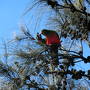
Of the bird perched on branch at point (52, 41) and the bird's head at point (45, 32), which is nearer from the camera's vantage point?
the bird perched on branch at point (52, 41)

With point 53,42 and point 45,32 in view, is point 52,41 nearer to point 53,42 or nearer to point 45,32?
point 53,42

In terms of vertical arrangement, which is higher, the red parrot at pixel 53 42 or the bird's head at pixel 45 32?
the bird's head at pixel 45 32

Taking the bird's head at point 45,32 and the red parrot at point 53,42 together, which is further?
the bird's head at point 45,32

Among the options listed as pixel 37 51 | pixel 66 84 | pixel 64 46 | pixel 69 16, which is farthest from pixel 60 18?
pixel 66 84

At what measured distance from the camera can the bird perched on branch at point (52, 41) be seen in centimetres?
211

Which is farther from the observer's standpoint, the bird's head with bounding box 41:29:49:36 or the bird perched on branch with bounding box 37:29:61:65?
the bird's head with bounding box 41:29:49:36

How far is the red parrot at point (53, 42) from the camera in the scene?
2.10 meters

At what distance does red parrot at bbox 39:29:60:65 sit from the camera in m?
2.10

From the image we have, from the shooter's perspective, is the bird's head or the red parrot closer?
the red parrot

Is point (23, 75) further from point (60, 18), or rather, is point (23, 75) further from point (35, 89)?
point (60, 18)

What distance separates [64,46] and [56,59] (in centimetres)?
29

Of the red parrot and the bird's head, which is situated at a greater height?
the bird's head

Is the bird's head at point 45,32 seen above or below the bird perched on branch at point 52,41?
above

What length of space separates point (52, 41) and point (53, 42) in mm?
15
